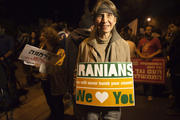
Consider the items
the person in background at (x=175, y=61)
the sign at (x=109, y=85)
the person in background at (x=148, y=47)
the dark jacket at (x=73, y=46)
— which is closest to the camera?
the sign at (x=109, y=85)

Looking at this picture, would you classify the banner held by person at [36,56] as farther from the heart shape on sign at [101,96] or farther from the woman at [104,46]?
the heart shape on sign at [101,96]

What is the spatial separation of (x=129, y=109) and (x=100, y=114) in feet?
7.00

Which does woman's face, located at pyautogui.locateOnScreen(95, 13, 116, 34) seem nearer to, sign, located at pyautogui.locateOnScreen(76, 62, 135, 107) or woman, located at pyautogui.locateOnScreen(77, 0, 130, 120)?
woman, located at pyautogui.locateOnScreen(77, 0, 130, 120)

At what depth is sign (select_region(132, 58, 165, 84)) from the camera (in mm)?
3529

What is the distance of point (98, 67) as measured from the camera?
153cm

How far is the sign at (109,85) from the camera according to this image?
4.91ft

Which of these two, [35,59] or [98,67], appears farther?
[35,59]

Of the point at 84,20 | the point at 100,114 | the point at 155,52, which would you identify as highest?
the point at 84,20

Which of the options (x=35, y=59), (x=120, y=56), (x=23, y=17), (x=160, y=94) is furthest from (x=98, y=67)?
(x=23, y=17)

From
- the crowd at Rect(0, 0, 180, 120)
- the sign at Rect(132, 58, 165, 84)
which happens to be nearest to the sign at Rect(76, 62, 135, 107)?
the crowd at Rect(0, 0, 180, 120)

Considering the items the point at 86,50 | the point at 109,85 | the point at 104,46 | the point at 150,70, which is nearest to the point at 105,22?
the point at 104,46

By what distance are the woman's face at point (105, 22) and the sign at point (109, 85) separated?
1.20ft

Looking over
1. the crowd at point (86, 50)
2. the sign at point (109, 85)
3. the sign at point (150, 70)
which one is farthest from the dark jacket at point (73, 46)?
the sign at point (150, 70)

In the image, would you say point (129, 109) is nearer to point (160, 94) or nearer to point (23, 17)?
point (160, 94)
